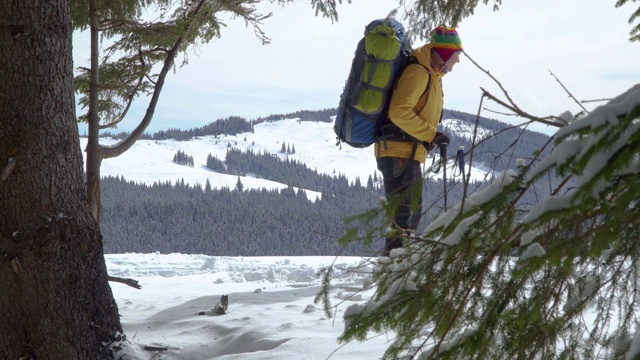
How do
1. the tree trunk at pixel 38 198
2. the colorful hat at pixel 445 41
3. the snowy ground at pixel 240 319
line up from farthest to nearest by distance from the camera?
the colorful hat at pixel 445 41
the snowy ground at pixel 240 319
the tree trunk at pixel 38 198

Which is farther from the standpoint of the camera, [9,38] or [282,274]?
[282,274]

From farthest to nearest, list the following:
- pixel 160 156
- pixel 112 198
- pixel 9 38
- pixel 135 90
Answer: pixel 160 156 → pixel 112 198 → pixel 135 90 → pixel 9 38

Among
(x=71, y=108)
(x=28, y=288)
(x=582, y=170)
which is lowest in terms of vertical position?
(x=28, y=288)

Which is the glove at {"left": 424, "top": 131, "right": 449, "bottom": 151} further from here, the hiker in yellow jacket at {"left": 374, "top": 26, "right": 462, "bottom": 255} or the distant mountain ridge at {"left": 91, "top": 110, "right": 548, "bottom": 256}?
the distant mountain ridge at {"left": 91, "top": 110, "right": 548, "bottom": 256}

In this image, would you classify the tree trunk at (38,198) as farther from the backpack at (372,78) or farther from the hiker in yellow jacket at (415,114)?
the hiker in yellow jacket at (415,114)

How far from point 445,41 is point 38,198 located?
3.02m

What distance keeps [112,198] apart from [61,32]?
192 ft

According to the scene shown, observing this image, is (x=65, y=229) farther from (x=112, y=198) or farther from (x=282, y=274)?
(x=112, y=198)

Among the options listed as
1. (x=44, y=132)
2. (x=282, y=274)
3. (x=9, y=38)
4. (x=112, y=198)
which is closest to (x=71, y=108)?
(x=44, y=132)

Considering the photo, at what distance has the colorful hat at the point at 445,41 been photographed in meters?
4.33

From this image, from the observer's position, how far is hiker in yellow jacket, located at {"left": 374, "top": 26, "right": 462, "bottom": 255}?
14.3 ft

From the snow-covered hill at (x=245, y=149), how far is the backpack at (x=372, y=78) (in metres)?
86.7

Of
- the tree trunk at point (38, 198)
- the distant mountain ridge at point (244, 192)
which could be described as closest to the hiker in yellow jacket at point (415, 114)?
the distant mountain ridge at point (244, 192)

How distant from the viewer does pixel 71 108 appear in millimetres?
3287
